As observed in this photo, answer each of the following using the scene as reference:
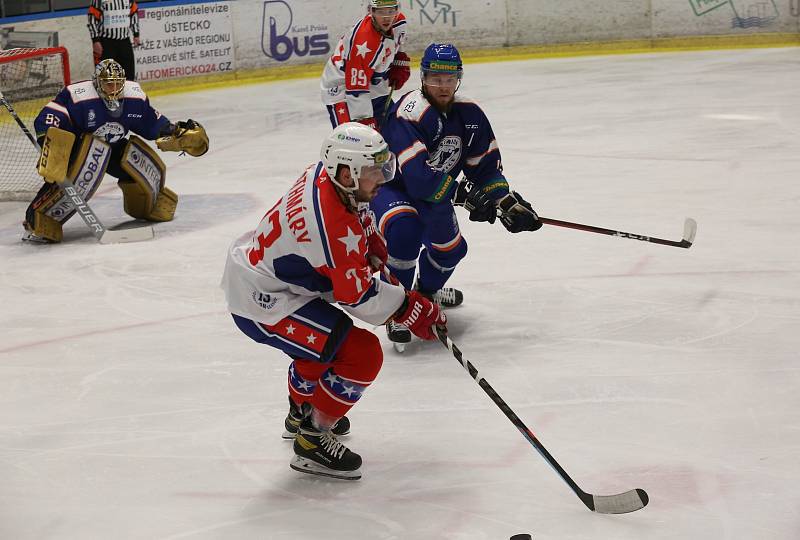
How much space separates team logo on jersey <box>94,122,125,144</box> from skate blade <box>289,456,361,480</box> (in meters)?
3.04

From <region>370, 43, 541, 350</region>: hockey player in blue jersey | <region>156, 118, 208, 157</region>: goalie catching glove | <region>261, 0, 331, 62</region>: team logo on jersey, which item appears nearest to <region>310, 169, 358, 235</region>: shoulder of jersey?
<region>370, 43, 541, 350</region>: hockey player in blue jersey

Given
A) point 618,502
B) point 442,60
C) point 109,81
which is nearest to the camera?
point 618,502

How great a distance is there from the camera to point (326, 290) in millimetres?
2627

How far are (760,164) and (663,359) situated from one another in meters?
3.02

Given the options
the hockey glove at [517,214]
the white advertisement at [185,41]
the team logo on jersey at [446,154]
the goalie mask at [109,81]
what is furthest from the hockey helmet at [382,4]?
the white advertisement at [185,41]

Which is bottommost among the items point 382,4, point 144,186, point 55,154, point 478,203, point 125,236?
point 125,236

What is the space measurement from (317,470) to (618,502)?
744 mm

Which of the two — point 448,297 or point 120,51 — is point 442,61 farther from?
point 120,51

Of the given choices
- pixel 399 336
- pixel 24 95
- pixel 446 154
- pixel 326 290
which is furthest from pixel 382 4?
pixel 24 95

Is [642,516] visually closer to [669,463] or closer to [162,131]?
[669,463]

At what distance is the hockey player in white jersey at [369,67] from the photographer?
512cm

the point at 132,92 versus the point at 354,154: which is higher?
the point at 354,154

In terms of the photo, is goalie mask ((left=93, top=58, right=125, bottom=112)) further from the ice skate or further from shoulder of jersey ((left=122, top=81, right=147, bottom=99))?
the ice skate

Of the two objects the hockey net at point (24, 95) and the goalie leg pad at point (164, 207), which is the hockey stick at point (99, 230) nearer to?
the goalie leg pad at point (164, 207)
